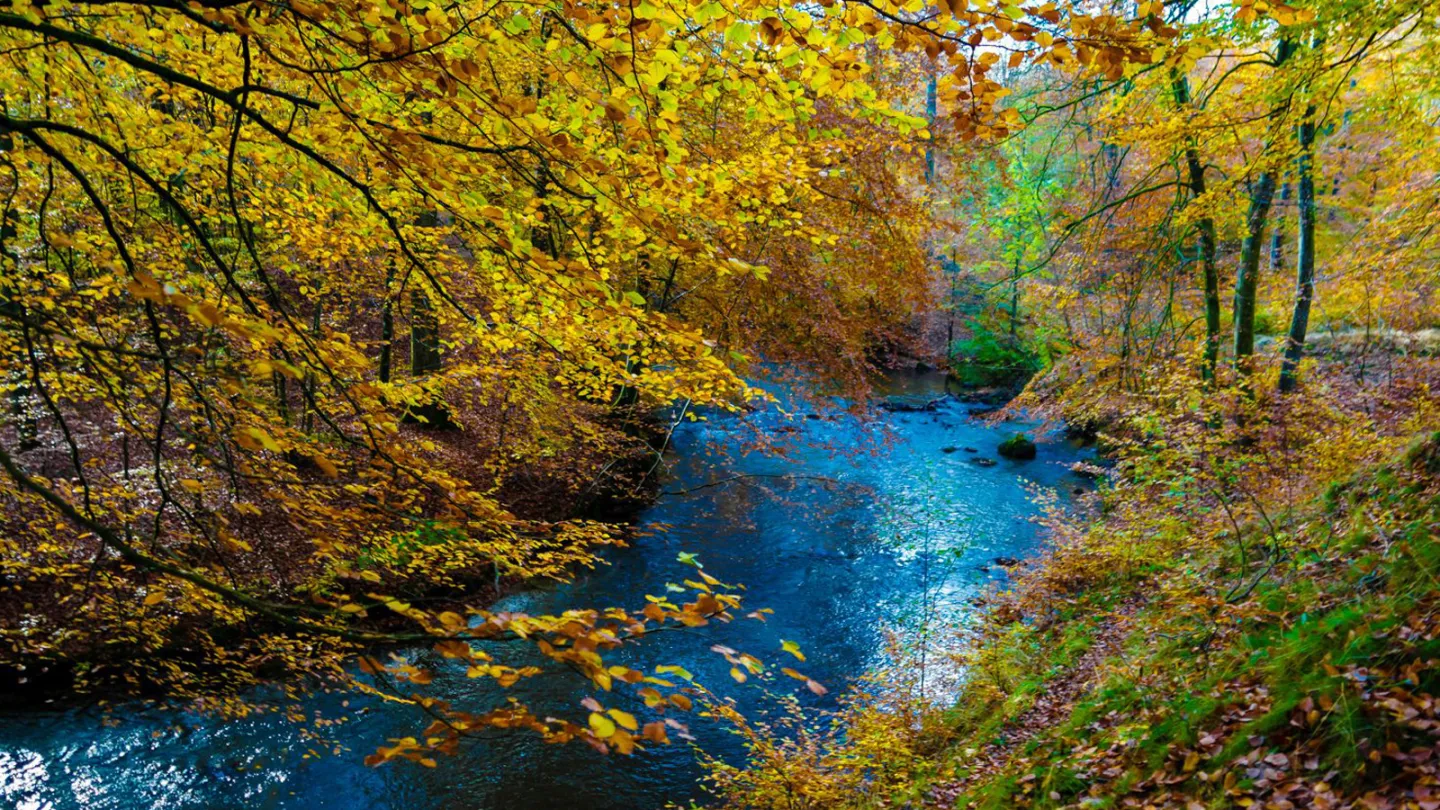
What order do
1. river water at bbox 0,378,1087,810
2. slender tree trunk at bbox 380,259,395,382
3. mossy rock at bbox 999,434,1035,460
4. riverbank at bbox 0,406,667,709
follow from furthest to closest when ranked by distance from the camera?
mossy rock at bbox 999,434,1035,460, slender tree trunk at bbox 380,259,395,382, river water at bbox 0,378,1087,810, riverbank at bbox 0,406,667,709

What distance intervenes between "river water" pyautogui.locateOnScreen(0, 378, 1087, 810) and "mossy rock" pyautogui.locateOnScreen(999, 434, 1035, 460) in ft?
1.16

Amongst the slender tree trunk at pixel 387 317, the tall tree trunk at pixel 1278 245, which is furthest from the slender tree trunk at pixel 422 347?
the tall tree trunk at pixel 1278 245

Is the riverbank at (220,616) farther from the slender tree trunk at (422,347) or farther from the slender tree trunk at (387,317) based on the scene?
the slender tree trunk at (422,347)

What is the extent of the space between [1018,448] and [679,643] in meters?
11.5

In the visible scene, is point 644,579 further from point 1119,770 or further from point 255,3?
point 255,3

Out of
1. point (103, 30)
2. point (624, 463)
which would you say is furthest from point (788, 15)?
point (624, 463)

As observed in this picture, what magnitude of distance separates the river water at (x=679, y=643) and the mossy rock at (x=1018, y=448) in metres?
0.35

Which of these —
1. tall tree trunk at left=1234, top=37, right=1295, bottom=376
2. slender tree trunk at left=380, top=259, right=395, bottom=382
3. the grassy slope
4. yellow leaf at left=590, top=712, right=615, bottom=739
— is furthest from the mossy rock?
yellow leaf at left=590, top=712, right=615, bottom=739

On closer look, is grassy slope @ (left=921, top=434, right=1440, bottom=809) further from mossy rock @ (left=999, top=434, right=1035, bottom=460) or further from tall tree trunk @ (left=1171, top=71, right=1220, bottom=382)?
mossy rock @ (left=999, top=434, right=1035, bottom=460)

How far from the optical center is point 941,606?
33.3 feet

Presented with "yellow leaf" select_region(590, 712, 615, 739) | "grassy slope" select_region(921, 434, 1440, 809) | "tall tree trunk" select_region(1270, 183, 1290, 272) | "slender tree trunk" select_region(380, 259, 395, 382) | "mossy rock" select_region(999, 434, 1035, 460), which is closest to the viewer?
"yellow leaf" select_region(590, 712, 615, 739)

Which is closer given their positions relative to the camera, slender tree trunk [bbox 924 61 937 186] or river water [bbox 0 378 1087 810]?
river water [bbox 0 378 1087 810]

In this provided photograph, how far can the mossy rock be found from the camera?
1739 cm

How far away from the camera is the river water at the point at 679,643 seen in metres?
6.24
